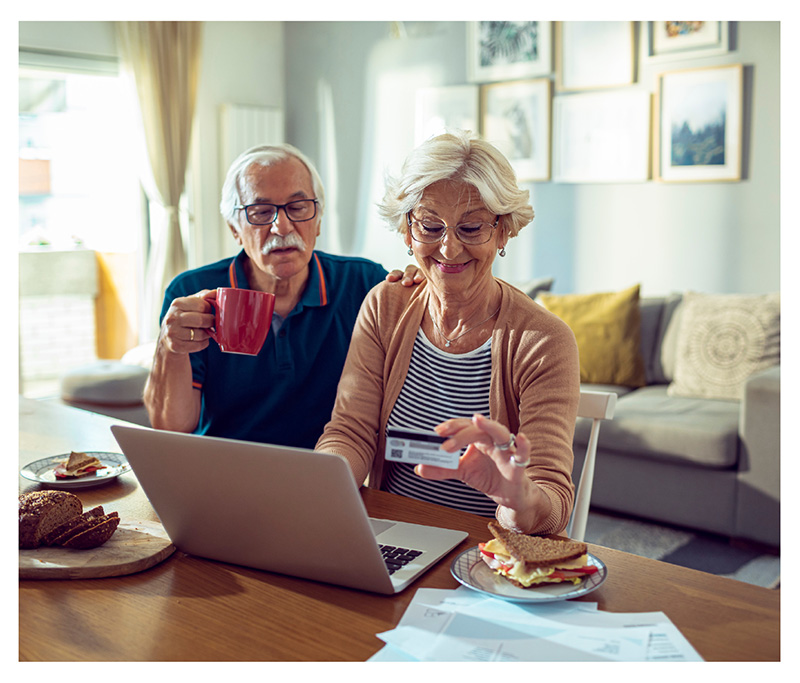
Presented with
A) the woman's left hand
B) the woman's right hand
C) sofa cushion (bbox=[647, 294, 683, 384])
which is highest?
the woman's right hand

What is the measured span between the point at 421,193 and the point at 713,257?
292 cm

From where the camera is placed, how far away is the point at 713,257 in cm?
388

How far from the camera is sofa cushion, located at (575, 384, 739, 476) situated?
2.92 meters

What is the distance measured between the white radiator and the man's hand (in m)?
4.19

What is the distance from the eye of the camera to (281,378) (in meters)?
1.71

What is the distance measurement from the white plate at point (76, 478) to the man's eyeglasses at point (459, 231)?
65 cm

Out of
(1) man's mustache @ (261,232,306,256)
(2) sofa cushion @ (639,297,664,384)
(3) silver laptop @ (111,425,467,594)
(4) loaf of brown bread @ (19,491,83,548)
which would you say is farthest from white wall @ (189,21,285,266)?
(3) silver laptop @ (111,425,467,594)

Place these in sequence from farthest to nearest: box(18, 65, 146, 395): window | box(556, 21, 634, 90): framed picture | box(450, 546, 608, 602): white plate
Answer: box(18, 65, 146, 395): window, box(556, 21, 634, 90): framed picture, box(450, 546, 608, 602): white plate

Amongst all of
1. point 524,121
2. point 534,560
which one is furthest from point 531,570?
point 524,121

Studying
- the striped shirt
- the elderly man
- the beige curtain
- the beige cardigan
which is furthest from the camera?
the beige curtain

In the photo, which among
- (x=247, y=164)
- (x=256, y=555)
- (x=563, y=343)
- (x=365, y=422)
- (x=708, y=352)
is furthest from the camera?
(x=708, y=352)

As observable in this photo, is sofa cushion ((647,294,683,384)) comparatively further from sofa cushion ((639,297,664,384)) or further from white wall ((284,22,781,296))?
white wall ((284,22,781,296))

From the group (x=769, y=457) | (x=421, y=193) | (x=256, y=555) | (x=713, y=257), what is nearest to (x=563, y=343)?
(x=421, y=193)
